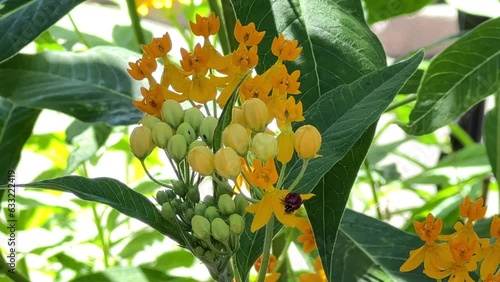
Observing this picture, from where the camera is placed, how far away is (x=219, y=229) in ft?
1.46

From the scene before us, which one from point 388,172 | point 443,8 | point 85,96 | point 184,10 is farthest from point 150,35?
point 443,8

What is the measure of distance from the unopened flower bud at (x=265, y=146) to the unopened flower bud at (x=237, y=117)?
2 cm

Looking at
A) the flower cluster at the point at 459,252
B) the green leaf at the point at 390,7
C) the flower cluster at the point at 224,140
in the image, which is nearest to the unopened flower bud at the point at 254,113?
the flower cluster at the point at 224,140

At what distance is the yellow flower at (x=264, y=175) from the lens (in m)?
0.45

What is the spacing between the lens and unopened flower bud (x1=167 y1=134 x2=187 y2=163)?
47 cm

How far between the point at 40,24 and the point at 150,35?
389 millimetres

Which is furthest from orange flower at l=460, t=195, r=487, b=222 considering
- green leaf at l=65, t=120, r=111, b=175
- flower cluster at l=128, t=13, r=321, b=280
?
green leaf at l=65, t=120, r=111, b=175

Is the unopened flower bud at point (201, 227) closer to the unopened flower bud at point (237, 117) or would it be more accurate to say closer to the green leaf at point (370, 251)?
the unopened flower bud at point (237, 117)

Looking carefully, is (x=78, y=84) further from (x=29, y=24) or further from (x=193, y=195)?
(x=193, y=195)

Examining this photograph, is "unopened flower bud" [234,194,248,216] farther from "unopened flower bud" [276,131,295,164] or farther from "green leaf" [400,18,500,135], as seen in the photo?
"green leaf" [400,18,500,135]

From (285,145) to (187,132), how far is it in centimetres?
5

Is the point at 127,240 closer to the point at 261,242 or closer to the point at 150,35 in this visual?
the point at 150,35

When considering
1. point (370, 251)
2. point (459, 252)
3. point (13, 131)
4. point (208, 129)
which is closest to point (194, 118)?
point (208, 129)

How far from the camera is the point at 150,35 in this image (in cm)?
101
